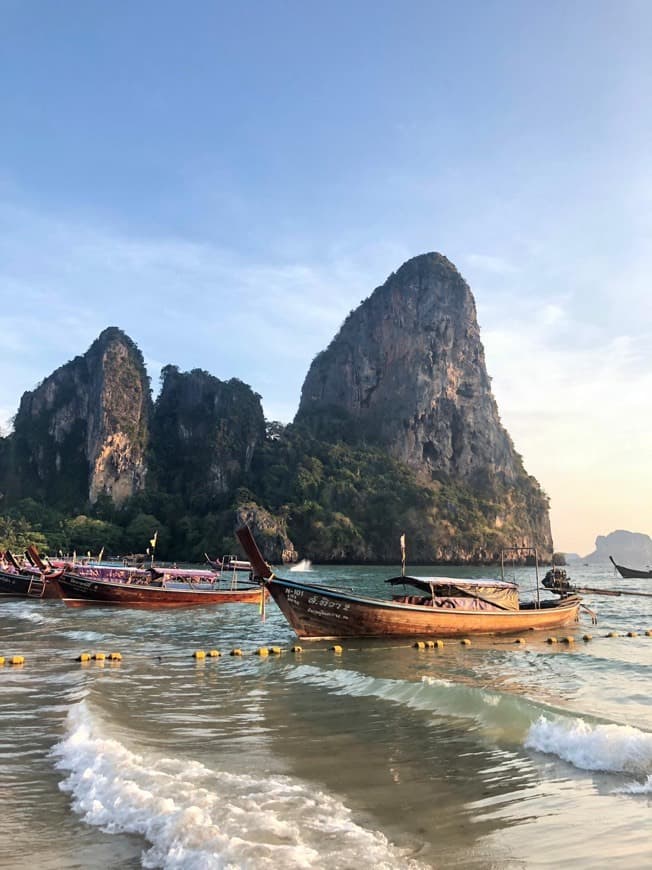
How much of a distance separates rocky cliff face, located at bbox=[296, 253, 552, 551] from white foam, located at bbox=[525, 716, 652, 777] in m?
130

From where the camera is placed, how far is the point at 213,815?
5980 mm

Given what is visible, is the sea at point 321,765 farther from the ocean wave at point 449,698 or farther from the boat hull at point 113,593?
the boat hull at point 113,593

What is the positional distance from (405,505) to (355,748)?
114165mm

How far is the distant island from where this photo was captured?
367 feet

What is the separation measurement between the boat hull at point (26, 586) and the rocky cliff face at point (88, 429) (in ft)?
269

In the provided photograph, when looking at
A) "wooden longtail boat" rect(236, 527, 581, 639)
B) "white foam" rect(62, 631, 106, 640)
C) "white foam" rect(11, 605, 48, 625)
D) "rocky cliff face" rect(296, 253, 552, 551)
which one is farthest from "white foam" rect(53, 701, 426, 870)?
"rocky cliff face" rect(296, 253, 552, 551)

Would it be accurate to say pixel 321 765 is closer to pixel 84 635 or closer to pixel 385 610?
pixel 385 610

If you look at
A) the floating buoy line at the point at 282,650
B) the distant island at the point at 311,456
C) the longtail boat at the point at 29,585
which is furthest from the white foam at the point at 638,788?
the distant island at the point at 311,456

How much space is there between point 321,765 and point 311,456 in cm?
12523

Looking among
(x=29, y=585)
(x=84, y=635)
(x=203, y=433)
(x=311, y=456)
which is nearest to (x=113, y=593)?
(x=29, y=585)

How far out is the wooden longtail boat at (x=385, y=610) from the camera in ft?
63.2

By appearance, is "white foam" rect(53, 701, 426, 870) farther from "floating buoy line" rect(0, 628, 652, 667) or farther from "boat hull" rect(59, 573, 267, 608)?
"boat hull" rect(59, 573, 267, 608)

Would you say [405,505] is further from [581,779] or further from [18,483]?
[581,779]

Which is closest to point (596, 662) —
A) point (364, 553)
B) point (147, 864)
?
point (147, 864)
